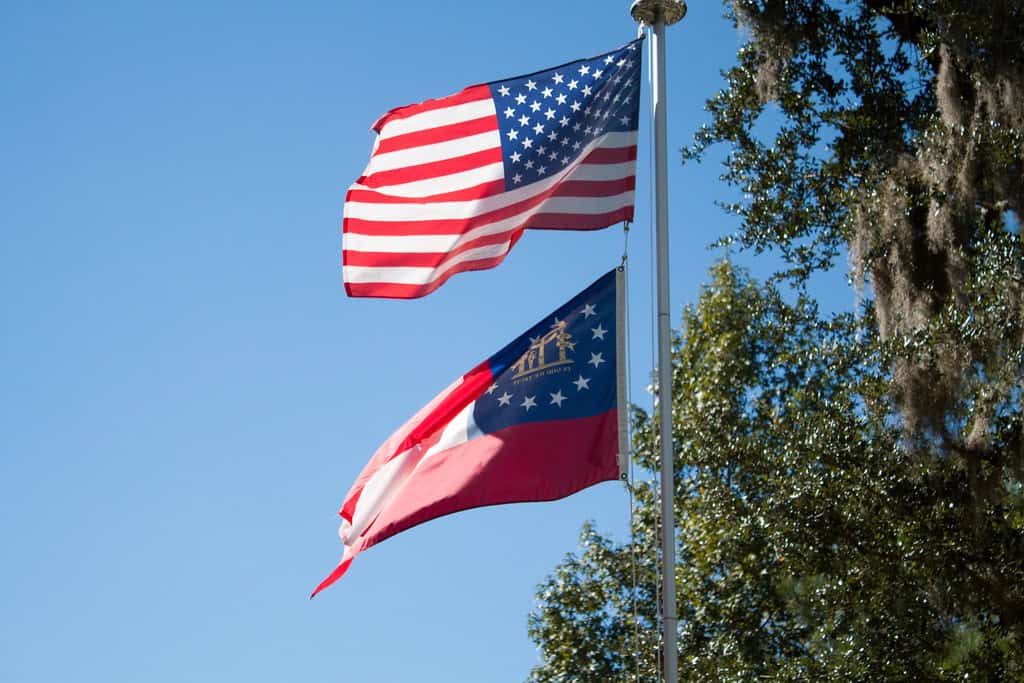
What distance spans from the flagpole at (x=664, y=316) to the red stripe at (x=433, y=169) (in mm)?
1099

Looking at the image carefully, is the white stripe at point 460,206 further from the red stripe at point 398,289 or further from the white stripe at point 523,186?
the red stripe at point 398,289

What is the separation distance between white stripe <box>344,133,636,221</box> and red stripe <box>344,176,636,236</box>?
0.08 feet

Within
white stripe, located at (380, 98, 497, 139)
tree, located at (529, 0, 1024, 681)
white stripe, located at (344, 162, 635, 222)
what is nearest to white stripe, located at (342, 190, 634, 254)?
white stripe, located at (344, 162, 635, 222)

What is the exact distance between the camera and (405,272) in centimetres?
787

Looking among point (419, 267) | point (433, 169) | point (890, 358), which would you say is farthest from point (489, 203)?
point (890, 358)

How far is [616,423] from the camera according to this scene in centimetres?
679

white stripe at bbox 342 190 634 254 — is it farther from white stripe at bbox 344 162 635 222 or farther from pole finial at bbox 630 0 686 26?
pole finial at bbox 630 0 686 26

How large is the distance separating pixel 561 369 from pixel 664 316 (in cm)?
66

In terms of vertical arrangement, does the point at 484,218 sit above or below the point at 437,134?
below

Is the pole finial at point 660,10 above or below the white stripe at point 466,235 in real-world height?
above

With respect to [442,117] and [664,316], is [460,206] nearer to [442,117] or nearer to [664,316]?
[442,117]

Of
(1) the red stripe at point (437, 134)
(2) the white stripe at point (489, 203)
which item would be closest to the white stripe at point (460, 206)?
(2) the white stripe at point (489, 203)

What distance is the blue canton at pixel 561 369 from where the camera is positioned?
6930mm

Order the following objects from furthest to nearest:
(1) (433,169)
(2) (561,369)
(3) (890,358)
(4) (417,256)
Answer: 1. (3) (890,358)
2. (1) (433,169)
3. (4) (417,256)
4. (2) (561,369)
